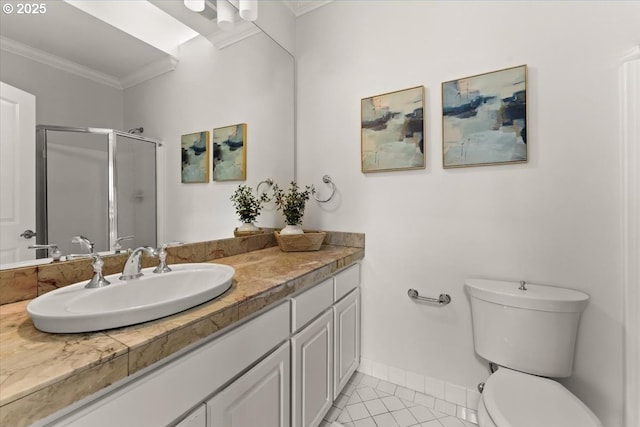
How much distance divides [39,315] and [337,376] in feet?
4.15

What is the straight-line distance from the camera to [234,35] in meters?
1.57

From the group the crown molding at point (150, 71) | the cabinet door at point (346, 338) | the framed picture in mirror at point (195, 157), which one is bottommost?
the cabinet door at point (346, 338)

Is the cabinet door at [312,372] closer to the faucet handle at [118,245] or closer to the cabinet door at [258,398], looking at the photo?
the cabinet door at [258,398]

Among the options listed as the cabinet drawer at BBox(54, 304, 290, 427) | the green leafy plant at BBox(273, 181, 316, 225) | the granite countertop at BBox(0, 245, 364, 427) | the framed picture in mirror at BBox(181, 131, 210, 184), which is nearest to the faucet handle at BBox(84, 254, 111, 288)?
the granite countertop at BBox(0, 245, 364, 427)

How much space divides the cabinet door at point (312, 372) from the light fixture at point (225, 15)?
5.22 ft

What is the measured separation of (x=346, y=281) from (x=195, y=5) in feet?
5.23

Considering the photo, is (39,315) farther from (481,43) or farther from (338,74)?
(481,43)

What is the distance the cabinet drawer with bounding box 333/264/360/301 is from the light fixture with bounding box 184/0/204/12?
149 centimetres

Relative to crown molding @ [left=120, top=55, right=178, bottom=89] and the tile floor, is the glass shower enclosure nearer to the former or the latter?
crown molding @ [left=120, top=55, right=178, bottom=89]

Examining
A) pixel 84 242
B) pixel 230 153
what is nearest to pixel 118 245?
pixel 84 242

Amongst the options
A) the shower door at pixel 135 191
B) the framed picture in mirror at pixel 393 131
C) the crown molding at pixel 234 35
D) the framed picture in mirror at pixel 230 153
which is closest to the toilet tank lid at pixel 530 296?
the framed picture in mirror at pixel 393 131

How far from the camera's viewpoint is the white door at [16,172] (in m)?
0.77

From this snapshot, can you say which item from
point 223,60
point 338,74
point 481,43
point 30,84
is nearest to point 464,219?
point 481,43

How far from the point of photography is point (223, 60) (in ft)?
4.86
